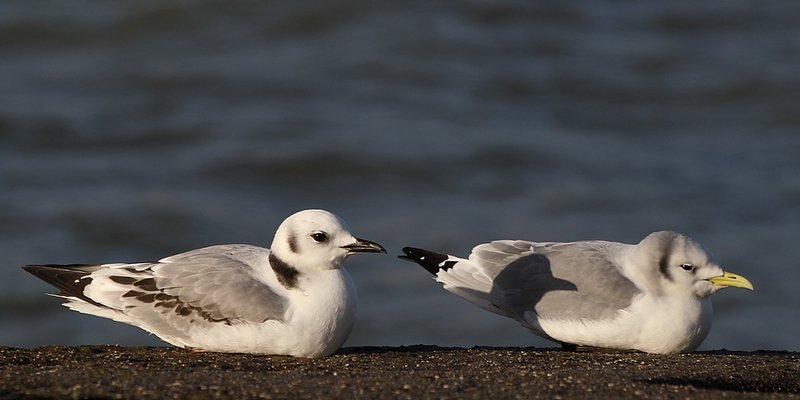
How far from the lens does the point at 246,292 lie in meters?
6.06

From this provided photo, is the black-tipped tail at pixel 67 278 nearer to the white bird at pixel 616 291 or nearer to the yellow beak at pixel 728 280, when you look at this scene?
the white bird at pixel 616 291

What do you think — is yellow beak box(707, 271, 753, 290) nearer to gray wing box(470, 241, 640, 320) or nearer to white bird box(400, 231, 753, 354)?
white bird box(400, 231, 753, 354)

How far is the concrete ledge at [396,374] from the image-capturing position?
4.44 m

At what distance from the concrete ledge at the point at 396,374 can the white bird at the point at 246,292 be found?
13 cm

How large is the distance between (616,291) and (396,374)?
2183 millimetres

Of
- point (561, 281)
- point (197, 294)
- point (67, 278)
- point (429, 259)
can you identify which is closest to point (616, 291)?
point (561, 281)

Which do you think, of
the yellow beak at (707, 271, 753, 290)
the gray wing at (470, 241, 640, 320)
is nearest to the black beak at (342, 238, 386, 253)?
the gray wing at (470, 241, 640, 320)

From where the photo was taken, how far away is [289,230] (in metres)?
6.22

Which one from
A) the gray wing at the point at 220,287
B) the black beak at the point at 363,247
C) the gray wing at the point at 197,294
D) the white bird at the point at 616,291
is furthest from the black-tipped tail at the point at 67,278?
the white bird at the point at 616,291

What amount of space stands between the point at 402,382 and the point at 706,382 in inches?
64.5

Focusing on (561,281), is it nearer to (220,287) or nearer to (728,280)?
(728,280)

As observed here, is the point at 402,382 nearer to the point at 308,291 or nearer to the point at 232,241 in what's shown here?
the point at 308,291

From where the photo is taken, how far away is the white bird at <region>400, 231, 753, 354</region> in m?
6.51

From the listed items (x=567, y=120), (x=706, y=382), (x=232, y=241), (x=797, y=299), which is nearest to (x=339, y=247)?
(x=706, y=382)
